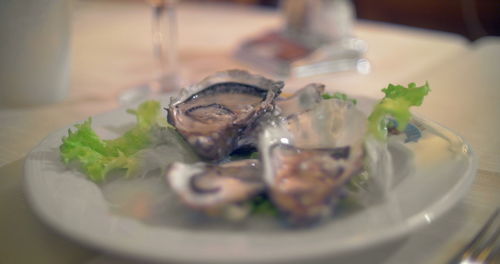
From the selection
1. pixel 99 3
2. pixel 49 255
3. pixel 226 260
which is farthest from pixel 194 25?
pixel 226 260

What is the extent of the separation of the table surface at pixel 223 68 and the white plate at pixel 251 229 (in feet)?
0.23

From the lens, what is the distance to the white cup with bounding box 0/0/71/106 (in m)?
1.11

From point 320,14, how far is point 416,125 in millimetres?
848

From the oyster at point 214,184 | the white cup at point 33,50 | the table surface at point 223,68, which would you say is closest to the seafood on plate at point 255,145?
the oyster at point 214,184

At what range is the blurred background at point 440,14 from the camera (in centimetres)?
335

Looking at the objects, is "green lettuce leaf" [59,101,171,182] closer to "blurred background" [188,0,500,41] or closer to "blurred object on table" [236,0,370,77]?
"blurred object on table" [236,0,370,77]

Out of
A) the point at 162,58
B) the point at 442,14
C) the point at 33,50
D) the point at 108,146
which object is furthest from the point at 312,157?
the point at 442,14

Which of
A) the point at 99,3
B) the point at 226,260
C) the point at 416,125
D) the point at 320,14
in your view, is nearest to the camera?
the point at 226,260

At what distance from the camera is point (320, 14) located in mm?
1569

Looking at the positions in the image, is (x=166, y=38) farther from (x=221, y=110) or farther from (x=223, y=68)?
(x=221, y=110)

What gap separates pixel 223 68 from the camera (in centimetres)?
155

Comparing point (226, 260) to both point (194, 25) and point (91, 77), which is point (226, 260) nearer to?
point (91, 77)

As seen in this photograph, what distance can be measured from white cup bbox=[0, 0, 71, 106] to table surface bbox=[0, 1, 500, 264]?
0.15 feet

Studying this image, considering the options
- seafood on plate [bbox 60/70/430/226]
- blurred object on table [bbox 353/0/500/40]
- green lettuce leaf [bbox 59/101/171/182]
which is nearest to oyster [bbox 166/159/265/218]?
seafood on plate [bbox 60/70/430/226]
